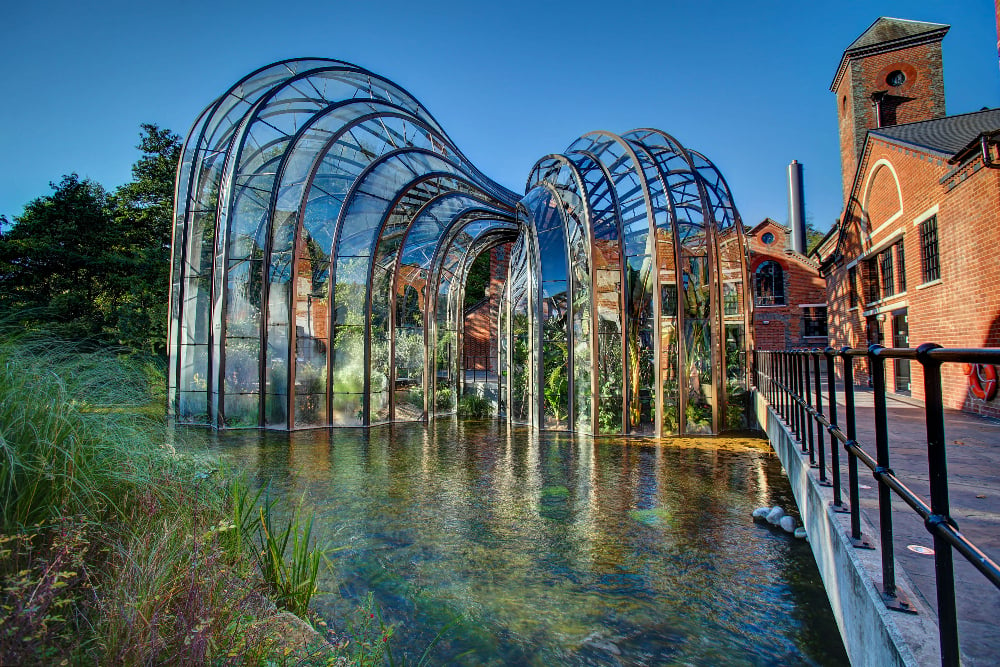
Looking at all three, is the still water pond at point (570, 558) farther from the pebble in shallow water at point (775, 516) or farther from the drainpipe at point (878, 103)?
the drainpipe at point (878, 103)

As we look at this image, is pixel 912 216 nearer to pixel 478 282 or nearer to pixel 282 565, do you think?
Answer: pixel 282 565

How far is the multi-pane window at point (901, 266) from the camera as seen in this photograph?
12301 mm

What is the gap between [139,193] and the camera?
2327cm

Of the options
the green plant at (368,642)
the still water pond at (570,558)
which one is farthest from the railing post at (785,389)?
the green plant at (368,642)

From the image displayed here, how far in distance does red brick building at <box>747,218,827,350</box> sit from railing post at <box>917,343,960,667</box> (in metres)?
25.9

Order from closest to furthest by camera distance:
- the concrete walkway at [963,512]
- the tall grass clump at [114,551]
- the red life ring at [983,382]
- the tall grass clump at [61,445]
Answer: the concrete walkway at [963,512], the tall grass clump at [114,551], the tall grass clump at [61,445], the red life ring at [983,382]

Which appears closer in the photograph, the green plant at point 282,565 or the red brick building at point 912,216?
the green plant at point 282,565

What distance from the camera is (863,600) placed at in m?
1.95

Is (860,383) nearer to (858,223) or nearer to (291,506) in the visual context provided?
(858,223)

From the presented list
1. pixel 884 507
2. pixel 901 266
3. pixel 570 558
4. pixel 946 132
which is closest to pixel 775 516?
pixel 570 558

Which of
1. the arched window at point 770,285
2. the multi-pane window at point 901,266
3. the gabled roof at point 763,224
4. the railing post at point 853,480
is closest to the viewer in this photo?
the railing post at point 853,480

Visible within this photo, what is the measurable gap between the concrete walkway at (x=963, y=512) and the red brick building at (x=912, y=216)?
3696mm

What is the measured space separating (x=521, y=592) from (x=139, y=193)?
26495 mm

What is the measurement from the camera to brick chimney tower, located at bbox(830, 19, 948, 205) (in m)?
20.6
